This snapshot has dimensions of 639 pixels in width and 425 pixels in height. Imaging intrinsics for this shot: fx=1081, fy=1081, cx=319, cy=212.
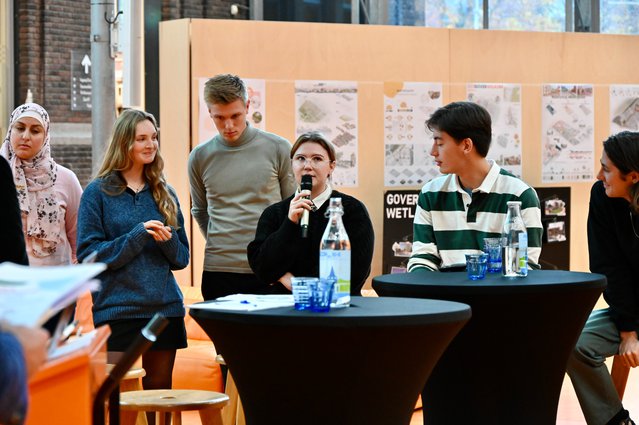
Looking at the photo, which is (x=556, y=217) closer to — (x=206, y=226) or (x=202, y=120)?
(x=202, y=120)

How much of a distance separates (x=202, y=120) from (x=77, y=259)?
9.55 feet

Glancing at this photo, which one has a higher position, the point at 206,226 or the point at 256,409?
the point at 206,226

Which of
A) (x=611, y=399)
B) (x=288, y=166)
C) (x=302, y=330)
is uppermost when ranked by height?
(x=288, y=166)

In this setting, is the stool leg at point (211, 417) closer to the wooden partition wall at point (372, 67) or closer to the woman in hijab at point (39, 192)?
the woman in hijab at point (39, 192)

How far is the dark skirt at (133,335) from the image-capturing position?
4.09 metres

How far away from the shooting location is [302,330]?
284 cm

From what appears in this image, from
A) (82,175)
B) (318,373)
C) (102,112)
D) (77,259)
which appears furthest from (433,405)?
(82,175)

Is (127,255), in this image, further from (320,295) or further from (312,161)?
(320,295)

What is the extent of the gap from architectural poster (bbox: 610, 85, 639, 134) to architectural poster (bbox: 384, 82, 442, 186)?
1466mm

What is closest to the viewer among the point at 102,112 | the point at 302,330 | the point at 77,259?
the point at 302,330

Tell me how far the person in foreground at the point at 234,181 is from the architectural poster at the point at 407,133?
298 cm

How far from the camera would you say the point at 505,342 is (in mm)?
3771

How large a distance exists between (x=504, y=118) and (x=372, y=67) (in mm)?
1074

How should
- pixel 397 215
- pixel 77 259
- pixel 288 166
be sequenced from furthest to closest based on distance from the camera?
pixel 397 215, pixel 288 166, pixel 77 259
